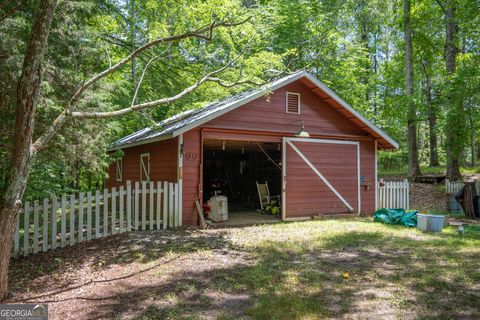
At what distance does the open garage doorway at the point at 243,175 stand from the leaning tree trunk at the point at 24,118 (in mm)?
6741

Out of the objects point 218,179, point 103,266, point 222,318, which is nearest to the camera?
point 222,318

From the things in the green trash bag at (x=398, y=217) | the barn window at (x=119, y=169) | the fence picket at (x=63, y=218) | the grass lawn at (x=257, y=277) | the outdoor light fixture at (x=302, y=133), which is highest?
the outdoor light fixture at (x=302, y=133)

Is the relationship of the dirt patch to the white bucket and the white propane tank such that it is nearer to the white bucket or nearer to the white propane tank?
the white bucket

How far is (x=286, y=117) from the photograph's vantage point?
10.6 m

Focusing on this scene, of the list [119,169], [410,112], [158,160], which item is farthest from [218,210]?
[410,112]

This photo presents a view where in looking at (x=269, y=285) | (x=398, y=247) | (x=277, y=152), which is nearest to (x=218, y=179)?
(x=277, y=152)

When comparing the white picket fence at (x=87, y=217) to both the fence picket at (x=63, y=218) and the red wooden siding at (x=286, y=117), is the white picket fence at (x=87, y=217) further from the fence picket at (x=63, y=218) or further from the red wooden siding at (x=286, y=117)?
the red wooden siding at (x=286, y=117)

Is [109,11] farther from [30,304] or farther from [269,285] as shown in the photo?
[269,285]

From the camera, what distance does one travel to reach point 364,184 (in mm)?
12008

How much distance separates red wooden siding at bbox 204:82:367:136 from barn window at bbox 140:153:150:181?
3236 mm

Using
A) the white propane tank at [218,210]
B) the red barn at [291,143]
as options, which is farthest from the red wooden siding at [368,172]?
the white propane tank at [218,210]

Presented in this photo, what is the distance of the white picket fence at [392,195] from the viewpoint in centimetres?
1252

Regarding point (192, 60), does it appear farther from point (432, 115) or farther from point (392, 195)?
point (432, 115)

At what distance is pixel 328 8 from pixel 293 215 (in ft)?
62.2
